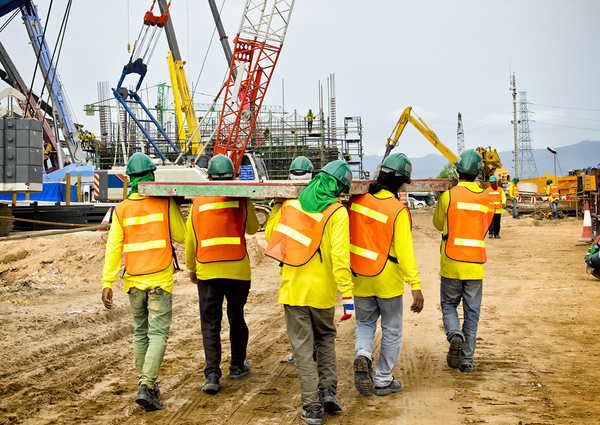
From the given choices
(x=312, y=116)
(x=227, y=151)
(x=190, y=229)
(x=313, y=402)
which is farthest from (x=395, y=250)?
(x=312, y=116)

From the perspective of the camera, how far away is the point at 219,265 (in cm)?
498

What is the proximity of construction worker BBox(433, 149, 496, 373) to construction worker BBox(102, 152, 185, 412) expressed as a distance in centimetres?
265

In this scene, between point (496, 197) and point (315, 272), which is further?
point (496, 197)

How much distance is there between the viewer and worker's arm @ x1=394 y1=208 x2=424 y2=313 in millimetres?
4516

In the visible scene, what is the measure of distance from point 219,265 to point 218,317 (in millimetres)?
486

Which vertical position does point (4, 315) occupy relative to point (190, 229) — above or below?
below

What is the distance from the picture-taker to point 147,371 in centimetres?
446

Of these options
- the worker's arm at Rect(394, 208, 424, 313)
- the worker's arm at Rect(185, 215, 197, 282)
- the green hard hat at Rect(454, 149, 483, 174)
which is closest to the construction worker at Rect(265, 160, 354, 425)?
the worker's arm at Rect(394, 208, 424, 313)

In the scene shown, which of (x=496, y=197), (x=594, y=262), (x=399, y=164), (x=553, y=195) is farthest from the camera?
(x=553, y=195)

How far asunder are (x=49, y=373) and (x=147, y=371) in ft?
5.09

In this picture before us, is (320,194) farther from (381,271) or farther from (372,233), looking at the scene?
(381,271)


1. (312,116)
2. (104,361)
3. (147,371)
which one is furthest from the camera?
(312,116)

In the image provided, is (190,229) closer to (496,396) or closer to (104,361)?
(104,361)

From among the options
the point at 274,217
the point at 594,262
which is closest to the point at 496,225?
the point at 594,262
